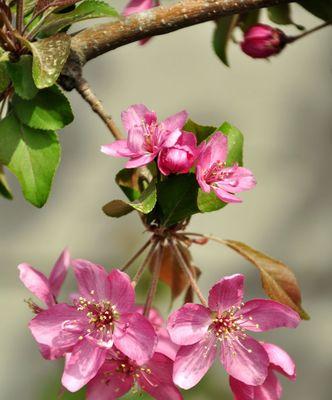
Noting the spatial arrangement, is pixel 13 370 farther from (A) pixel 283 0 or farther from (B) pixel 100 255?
(A) pixel 283 0

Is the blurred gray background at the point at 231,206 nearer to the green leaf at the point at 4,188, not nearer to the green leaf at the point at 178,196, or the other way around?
the green leaf at the point at 4,188

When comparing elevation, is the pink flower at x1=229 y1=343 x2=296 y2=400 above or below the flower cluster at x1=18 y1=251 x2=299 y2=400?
below

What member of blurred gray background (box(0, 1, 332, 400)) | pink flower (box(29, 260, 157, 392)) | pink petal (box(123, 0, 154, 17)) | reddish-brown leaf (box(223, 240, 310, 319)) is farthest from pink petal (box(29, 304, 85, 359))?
blurred gray background (box(0, 1, 332, 400))

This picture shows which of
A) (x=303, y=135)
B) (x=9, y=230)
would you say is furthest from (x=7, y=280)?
(x=303, y=135)

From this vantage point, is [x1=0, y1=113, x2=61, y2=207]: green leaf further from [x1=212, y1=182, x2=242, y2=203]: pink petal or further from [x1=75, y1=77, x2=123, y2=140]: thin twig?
[x1=212, y1=182, x2=242, y2=203]: pink petal

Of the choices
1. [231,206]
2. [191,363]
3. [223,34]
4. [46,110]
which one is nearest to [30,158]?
[46,110]
